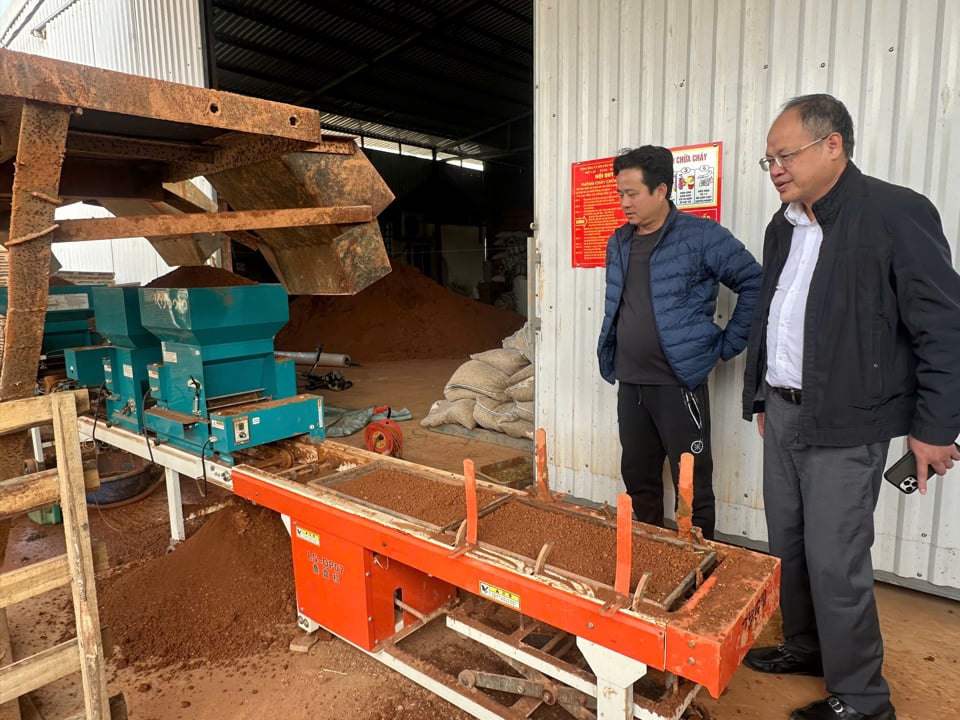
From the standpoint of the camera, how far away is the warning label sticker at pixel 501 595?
160cm

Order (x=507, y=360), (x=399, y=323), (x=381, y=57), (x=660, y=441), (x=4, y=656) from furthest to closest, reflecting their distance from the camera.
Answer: (x=399, y=323) < (x=381, y=57) < (x=507, y=360) < (x=660, y=441) < (x=4, y=656)

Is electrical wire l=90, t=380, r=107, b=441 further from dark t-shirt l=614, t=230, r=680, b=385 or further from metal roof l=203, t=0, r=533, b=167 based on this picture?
metal roof l=203, t=0, r=533, b=167

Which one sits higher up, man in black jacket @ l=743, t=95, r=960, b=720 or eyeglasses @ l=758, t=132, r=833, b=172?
eyeglasses @ l=758, t=132, r=833, b=172

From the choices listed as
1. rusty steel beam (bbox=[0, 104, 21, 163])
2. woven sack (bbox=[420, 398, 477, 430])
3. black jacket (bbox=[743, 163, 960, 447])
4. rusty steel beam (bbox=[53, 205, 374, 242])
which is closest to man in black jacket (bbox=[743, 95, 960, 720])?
black jacket (bbox=[743, 163, 960, 447])

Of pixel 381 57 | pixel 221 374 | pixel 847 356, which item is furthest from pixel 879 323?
pixel 381 57

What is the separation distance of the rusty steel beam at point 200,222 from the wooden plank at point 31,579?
91 centimetres

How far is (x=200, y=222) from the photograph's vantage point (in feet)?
6.66

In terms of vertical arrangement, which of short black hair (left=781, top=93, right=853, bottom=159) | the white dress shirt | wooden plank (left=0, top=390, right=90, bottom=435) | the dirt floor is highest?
short black hair (left=781, top=93, right=853, bottom=159)

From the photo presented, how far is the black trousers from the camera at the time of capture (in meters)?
2.41

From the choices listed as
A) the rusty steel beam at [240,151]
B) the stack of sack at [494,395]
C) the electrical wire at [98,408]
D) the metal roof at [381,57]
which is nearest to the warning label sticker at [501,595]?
the rusty steel beam at [240,151]

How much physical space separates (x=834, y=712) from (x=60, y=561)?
7.28 ft

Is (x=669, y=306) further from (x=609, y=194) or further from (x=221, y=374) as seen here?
(x=221, y=374)

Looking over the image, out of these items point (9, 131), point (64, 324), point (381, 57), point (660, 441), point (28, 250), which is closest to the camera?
point (28, 250)

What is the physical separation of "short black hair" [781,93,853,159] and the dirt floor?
5.82ft
